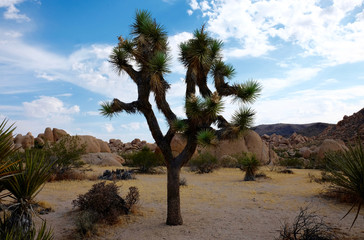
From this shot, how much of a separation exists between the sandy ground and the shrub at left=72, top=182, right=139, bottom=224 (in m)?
0.27

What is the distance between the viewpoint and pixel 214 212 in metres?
8.54

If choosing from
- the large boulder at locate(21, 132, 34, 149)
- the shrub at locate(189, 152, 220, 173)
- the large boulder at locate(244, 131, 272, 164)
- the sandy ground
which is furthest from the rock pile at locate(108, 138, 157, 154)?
the sandy ground

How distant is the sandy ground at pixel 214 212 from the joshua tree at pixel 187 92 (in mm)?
783

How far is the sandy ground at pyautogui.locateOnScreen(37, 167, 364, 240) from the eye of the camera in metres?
6.66

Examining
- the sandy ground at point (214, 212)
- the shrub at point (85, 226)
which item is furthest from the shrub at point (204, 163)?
the shrub at point (85, 226)

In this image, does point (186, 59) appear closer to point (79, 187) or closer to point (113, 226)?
point (113, 226)

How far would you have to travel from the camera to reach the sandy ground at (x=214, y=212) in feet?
21.8

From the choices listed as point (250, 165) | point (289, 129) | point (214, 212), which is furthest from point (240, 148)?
point (289, 129)

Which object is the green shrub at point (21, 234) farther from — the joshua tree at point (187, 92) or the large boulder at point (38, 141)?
the large boulder at point (38, 141)

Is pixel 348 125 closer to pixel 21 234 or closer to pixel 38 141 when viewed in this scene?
pixel 38 141

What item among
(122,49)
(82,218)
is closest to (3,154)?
(82,218)

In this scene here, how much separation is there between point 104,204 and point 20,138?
39775 mm

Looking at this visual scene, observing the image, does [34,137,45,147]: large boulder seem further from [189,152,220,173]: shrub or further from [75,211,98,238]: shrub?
[75,211,98,238]: shrub

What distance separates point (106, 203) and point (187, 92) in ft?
11.5
